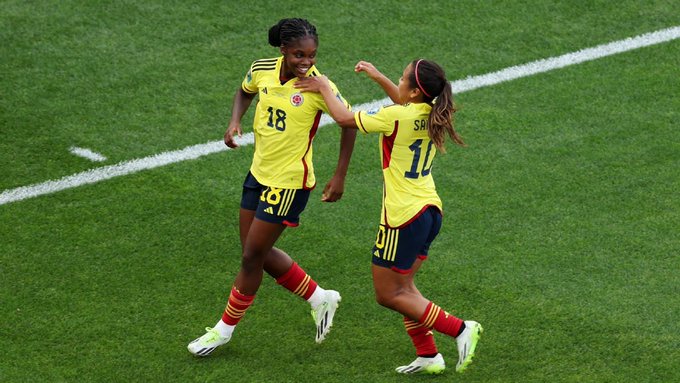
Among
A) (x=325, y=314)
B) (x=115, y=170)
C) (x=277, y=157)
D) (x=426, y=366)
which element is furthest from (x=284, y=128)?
(x=115, y=170)

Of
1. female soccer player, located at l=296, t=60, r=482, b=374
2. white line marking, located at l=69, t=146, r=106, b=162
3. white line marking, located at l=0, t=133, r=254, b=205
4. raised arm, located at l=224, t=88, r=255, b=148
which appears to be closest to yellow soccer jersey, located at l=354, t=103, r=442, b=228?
female soccer player, located at l=296, t=60, r=482, b=374

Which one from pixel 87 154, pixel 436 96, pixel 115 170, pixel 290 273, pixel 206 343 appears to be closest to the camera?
pixel 436 96

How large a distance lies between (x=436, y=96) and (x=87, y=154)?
14.5 feet

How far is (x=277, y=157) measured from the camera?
7461 millimetres

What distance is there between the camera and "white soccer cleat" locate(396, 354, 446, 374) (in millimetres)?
7395

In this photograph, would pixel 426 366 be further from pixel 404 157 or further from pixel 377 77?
pixel 377 77

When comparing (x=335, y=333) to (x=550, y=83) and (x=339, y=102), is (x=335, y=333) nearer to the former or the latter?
(x=339, y=102)

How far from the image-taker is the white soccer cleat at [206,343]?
758cm

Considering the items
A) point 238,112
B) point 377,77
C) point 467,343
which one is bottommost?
point 467,343

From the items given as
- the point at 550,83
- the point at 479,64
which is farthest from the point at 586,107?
the point at 479,64

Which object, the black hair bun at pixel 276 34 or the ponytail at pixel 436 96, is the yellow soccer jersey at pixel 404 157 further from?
the black hair bun at pixel 276 34

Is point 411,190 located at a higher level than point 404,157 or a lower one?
lower

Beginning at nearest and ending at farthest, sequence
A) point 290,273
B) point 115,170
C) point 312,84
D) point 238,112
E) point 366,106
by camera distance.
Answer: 1. point 312,84
2. point 238,112
3. point 290,273
4. point 115,170
5. point 366,106

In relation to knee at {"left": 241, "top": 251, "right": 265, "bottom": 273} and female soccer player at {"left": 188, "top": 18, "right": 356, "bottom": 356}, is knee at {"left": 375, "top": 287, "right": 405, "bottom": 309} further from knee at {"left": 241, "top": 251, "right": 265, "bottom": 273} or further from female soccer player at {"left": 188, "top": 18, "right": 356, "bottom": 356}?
knee at {"left": 241, "top": 251, "right": 265, "bottom": 273}
